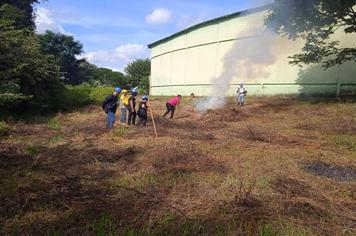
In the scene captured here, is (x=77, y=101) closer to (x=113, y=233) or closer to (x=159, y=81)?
(x=113, y=233)

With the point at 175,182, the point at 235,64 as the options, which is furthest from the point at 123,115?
the point at 235,64

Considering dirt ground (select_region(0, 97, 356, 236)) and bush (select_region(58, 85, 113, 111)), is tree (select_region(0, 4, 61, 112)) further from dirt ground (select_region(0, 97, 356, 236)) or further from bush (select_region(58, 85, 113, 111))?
dirt ground (select_region(0, 97, 356, 236))

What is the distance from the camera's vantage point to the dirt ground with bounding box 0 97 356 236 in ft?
17.3

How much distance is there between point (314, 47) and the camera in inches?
774

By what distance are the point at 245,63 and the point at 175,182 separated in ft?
58.1

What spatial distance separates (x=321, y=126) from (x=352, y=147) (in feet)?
11.6

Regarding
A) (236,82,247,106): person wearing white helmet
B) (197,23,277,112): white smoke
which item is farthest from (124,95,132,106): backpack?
(236,82,247,106): person wearing white helmet

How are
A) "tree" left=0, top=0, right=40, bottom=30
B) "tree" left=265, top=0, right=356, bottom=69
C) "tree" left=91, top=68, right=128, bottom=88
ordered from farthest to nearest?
"tree" left=91, top=68, right=128, bottom=88 < "tree" left=0, top=0, right=40, bottom=30 < "tree" left=265, top=0, right=356, bottom=69

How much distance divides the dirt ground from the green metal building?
36.1 ft

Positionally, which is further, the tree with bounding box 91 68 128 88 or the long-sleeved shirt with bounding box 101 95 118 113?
the tree with bounding box 91 68 128 88

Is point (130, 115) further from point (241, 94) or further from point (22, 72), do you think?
point (241, 94)

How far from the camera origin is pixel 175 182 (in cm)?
718

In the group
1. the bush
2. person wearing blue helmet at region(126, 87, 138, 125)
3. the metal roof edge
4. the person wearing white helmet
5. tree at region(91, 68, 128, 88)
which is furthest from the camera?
tree at region(91, 68, 128, 88)

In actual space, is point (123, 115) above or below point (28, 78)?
below
